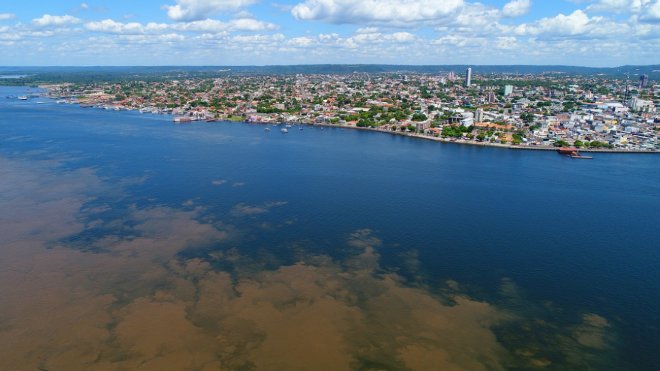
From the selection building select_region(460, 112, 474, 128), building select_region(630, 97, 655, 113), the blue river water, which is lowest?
the blue river water

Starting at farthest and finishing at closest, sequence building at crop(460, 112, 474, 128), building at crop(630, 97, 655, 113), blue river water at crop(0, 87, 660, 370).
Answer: building at crop(630, 97, 655, 113)
building at crop(460, 112, 474, 128)
blue river water at crop(0, 87, 660, 370)

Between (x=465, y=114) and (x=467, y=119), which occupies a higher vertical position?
(x=465, y=114)

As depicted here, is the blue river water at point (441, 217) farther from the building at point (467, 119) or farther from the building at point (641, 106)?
the building at point (641, 106)

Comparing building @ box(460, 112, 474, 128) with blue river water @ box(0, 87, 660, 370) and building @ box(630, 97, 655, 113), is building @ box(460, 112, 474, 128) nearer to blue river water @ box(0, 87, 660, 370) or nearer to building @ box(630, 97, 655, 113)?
blue river water @ box(0, 87, 660, 370)

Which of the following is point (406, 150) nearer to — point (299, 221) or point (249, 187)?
point (249, 187)

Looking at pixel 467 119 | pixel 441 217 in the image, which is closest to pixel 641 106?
pixel 467 119

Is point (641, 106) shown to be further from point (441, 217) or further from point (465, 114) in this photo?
point (441, 217)

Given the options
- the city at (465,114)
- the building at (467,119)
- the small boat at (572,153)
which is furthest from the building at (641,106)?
the small boat at (572,153)

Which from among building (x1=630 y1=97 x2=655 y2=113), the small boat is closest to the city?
building (x1=630 y1=97 x2=655 y2=113)

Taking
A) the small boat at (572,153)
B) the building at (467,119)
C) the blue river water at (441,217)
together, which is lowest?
the blue river water at (441,217)
